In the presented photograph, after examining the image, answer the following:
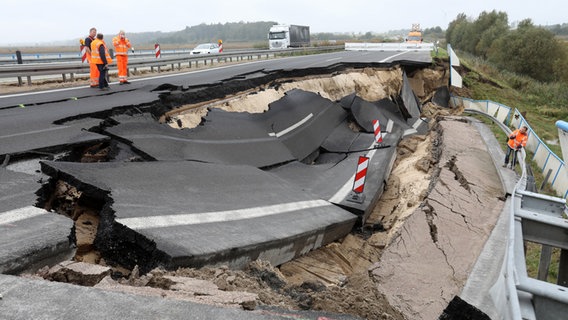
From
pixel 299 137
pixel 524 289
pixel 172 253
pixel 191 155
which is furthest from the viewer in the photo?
pixel 299 137

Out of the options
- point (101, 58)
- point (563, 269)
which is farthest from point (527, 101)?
point (563, 269)

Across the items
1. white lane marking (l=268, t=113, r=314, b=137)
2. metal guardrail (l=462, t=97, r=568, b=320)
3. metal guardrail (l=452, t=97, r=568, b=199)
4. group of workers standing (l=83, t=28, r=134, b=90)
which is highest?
group of workers standing (l=83, t=28, r=134, b=90)

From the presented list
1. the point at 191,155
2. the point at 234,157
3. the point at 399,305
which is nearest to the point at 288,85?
the point at 234,157

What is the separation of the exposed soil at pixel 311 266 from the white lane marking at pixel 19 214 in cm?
39

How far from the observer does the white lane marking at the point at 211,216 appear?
379 cm

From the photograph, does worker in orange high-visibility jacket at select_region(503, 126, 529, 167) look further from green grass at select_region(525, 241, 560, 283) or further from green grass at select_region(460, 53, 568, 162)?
green grass at select_region(460, 53, 568, 162)

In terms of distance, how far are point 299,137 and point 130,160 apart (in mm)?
5236

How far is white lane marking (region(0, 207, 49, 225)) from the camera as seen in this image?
357 centimetres

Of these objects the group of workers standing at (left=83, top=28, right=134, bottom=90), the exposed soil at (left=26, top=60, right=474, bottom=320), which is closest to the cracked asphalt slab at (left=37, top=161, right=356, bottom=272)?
the exposed soil at (left=26, top=60, right=474, bottom=320)

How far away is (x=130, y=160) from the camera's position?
18.9 feet

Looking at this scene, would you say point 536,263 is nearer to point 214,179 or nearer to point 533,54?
point 214,179

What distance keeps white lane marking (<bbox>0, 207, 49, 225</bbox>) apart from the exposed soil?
388mm

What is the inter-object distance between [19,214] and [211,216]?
72.2 inches

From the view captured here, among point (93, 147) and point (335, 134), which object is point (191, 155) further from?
point (335, 134)
